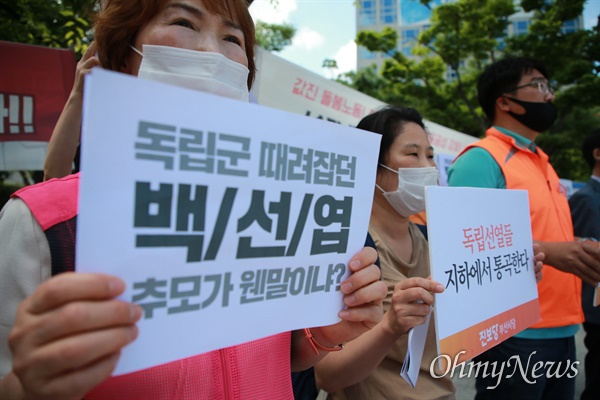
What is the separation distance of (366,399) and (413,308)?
0.50m

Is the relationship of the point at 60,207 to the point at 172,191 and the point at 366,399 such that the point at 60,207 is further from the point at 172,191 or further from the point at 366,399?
the point at 366,399

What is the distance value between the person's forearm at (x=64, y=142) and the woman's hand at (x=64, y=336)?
1272 mm

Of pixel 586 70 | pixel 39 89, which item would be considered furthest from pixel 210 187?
pixel 586 70

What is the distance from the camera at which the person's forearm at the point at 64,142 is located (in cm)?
165

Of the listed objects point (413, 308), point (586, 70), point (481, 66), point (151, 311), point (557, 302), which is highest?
point (481, 66)

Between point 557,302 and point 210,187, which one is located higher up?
point 210,187

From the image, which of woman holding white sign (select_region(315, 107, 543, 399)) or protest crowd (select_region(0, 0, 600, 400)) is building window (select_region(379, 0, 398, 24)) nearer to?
protest crowd (select_region(0, 0, 600, 400))

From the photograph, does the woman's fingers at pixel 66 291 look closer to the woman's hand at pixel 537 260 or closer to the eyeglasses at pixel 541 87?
the woman's hand at pixel 537 260

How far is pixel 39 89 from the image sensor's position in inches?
117

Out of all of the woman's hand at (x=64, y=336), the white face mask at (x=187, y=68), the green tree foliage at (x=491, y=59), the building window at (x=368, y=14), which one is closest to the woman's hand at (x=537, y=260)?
the white face mask at (x=187, y=68)

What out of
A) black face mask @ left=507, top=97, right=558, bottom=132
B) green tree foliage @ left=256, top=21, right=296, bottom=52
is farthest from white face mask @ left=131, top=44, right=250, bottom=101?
green tree foliage @ left=256, top=21, right=296, bottom=52

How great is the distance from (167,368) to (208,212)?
34 centimetres

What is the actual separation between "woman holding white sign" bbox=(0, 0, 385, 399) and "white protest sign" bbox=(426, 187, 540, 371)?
42 cm

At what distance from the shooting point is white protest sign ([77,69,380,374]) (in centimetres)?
64
